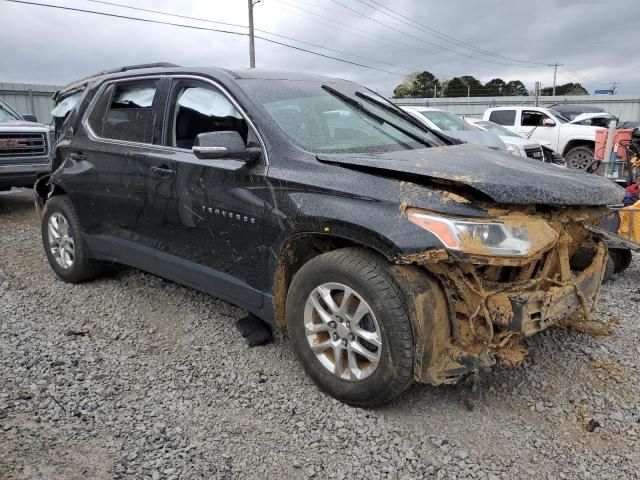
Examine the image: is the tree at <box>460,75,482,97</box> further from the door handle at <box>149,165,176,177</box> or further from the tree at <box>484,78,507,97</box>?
the door handle at <box>149,165,176,177</box>

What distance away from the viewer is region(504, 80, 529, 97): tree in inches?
2319

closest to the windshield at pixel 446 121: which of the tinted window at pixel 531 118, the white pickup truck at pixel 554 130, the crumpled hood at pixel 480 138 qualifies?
the crumpled hood at pixel 480 138

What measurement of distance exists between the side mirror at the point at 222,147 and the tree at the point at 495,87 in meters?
58.3

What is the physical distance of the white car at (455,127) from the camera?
941 centimetres

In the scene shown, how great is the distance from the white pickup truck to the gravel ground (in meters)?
10.8

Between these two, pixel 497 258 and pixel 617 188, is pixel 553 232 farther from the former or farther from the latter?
pixel 617 188

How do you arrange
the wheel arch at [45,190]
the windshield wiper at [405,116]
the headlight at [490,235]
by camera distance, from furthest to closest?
1. the wheel arch at [45,190]
2. the windshield wiper at [405,116]
3. the headlight at [490,235]

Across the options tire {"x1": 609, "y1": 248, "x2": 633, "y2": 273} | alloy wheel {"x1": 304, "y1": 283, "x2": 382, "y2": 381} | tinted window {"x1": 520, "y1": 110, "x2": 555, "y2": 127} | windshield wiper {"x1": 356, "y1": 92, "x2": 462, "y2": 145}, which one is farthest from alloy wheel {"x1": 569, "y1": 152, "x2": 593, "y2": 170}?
alloy wheel {"x1": 304, "y1": 283, "x2": 382, "y2": 381}

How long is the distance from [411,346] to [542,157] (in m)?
9.56

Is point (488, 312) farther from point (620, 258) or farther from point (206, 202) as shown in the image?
point (620, 258)

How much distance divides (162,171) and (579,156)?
12773mm

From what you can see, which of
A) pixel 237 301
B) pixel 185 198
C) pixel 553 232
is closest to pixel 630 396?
pixel 553 232

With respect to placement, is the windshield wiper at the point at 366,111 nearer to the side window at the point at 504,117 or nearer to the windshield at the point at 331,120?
the windshield at the point at 331,120

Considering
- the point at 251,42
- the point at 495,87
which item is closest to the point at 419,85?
the point at 495,87
